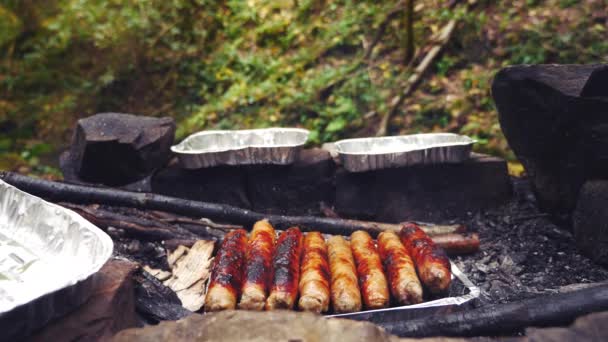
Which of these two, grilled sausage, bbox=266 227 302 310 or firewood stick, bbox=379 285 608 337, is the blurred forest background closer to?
firewood stick, bbox=379 285 608 337

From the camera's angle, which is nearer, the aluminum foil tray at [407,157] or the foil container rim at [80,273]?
the foil container rim at [80,273]

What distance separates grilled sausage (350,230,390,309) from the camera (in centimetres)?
278

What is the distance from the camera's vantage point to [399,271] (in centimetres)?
295

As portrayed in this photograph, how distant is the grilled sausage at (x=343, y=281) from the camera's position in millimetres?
2737

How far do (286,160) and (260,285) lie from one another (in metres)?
2.03

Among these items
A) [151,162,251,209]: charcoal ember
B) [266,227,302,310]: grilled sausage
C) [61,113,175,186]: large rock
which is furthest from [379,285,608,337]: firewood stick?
[61,113,175,186]: large rock

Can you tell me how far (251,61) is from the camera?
31.2 feet

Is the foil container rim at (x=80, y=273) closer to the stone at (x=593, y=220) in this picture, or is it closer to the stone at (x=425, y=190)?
the stone at (x=425, y=190)

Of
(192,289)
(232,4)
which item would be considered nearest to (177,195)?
(192,289)

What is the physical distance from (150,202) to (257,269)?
198cm

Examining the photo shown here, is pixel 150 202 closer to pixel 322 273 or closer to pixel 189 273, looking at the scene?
pixel 189 273

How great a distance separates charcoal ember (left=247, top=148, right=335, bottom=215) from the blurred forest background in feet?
8.56

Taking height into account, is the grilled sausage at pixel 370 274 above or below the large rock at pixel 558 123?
below

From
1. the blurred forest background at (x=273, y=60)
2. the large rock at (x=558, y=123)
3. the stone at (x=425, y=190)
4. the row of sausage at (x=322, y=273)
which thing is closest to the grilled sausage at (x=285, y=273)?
the row of sausage at (x=322, y=273)
